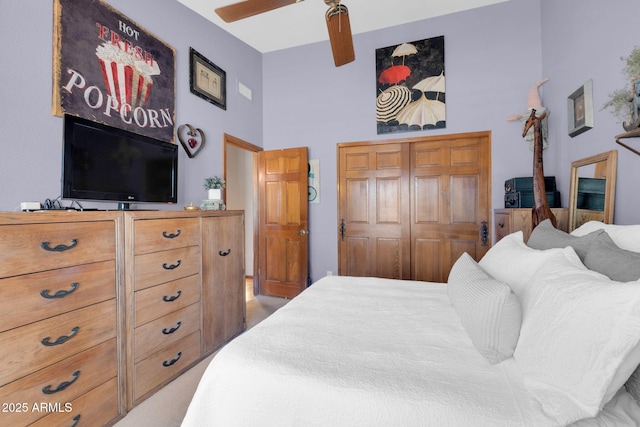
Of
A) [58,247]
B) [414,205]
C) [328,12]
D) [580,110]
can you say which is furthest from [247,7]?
[414,205]

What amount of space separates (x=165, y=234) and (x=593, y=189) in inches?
114

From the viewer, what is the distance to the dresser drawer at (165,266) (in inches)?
69.6

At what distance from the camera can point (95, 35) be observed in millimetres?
2006

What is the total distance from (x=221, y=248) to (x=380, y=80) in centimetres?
277

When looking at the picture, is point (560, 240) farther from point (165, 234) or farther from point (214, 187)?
point (214, 187)

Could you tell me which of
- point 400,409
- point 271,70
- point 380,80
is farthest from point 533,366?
point 271,70

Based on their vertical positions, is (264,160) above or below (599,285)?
above

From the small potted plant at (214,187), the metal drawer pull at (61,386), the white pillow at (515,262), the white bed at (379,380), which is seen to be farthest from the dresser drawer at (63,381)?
the white pillow at (515,262)

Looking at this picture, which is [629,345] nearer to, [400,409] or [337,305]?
[400,409]

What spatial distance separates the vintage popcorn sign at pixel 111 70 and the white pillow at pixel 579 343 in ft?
8.83

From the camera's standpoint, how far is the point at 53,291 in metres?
1.33

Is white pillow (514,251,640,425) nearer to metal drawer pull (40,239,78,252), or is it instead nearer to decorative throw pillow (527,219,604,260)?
decorative throw pillow (527,219,604,260)

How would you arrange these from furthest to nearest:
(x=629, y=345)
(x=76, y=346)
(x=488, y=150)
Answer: (x=488, y=150) → (x=76, y=346) → (x=629, y=345)

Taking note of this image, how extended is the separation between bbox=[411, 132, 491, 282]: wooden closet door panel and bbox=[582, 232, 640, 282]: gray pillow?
7.08 ft
